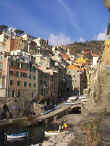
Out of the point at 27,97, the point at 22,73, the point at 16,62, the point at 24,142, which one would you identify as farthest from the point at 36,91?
the point at 24,142

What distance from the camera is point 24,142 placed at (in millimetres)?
34719

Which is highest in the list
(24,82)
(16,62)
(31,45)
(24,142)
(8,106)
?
(31,45)

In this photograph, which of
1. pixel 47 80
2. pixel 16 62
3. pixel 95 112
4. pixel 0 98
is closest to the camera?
pixel 95 112

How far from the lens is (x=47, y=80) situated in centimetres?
7069

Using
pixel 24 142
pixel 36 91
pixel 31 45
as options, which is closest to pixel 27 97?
pixel 36 91

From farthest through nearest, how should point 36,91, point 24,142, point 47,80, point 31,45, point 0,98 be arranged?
→ point 31,45, point 47,80, point 36,91, point 0,98, point 24,142

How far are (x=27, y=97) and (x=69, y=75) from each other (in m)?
38.4

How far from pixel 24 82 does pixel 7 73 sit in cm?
761

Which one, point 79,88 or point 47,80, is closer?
point 47,80

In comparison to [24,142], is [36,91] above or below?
above

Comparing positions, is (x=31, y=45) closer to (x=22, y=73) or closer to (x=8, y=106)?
(x=22, y=73)

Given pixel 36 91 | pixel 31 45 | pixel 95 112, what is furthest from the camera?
pixel 31 45

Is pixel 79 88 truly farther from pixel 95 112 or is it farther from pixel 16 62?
pixel 95 112

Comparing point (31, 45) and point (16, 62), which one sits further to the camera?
point (31, 45)
